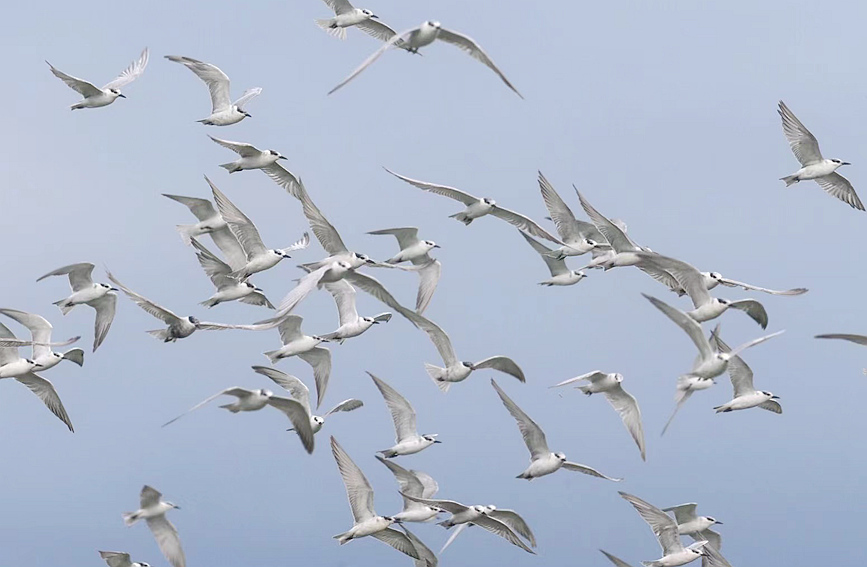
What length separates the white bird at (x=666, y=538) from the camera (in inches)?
1209

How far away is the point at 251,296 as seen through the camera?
3366cm

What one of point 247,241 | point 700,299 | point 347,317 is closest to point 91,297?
point 247,241

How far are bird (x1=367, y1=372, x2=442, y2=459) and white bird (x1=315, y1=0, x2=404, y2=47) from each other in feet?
24.9

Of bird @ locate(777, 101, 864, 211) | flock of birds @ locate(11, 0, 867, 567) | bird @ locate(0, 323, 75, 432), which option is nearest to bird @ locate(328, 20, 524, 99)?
flock of birds @ locate(11, 0, 867, 567)

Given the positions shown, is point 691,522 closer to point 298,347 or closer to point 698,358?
point 698,358

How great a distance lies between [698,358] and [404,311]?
603cm

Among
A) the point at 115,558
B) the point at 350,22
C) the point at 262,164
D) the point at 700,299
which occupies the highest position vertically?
the point at 350,22

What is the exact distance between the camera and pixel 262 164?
32906 millimetres

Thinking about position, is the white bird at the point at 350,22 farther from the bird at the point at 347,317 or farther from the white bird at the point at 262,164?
the bird at the point at 347,317

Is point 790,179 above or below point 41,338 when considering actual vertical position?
above

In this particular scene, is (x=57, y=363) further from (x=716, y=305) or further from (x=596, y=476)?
(x=716, y=305)

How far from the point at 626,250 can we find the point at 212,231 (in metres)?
8.65

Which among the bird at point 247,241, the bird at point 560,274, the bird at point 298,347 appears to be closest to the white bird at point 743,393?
the bird at point 560,274

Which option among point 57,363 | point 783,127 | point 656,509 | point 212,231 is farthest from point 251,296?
point 783,127
